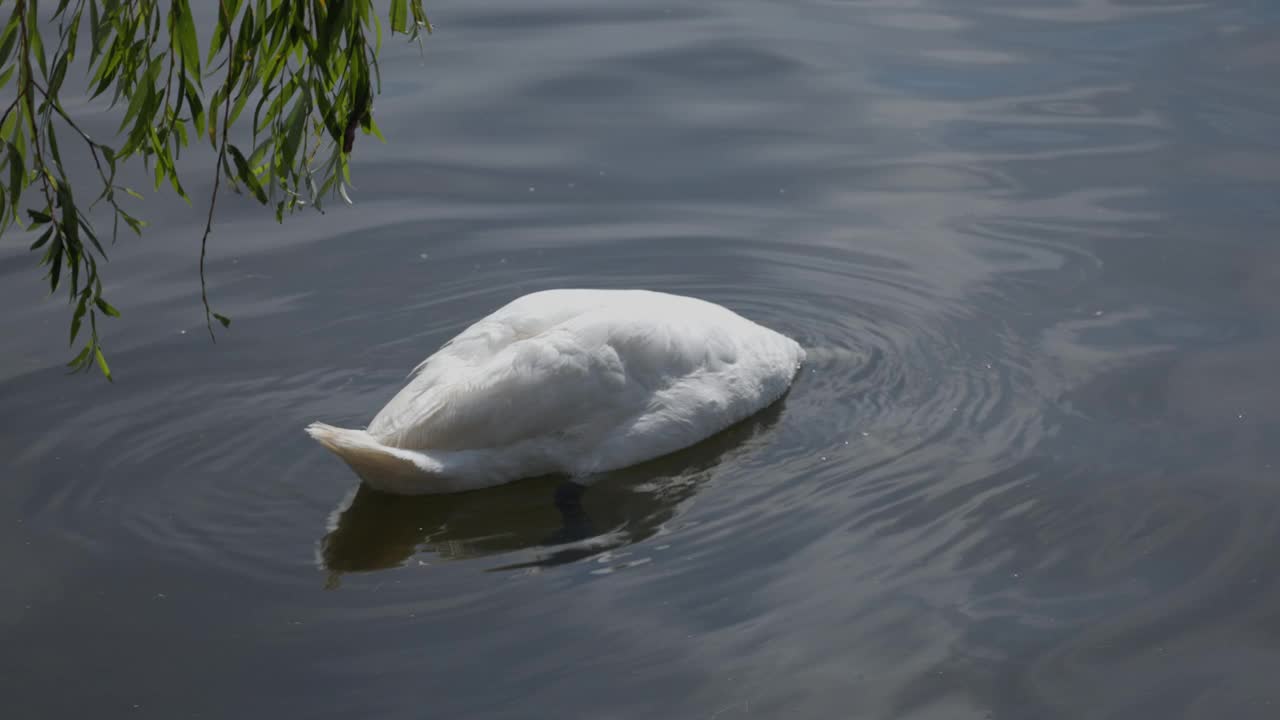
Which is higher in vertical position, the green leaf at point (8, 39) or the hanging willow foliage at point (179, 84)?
the green leaf at point (8, 39)

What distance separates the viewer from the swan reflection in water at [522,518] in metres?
6.30

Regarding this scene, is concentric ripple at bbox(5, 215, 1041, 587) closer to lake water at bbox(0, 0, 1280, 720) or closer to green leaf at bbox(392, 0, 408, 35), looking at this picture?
lake water at bbox(0, 0, 1280, 720)

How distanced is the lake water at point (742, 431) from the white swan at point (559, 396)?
15cm

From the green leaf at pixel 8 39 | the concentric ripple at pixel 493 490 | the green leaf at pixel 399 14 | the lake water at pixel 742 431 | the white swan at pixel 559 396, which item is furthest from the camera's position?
the white swan at pixel 559 396

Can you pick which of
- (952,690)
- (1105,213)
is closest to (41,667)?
(952,690)

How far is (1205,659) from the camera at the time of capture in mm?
5527

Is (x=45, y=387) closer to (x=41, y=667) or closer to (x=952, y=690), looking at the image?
(x=41, y=667)

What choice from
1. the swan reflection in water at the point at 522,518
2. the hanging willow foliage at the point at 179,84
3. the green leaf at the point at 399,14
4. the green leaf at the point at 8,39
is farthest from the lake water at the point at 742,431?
the green leaf at the point at 8,39

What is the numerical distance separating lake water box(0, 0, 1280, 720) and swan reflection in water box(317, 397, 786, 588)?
22mm

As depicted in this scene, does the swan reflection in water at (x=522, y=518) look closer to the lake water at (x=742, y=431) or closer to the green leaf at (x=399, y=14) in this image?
the lake water at (x=742, y=431)

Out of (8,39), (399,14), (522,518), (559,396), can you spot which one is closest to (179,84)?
(8,39)

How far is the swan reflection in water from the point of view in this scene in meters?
6.30

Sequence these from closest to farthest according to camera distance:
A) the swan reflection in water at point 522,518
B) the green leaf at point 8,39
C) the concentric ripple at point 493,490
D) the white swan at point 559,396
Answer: the green leaf at point 8,39
the swan reflection in water at point 522,518
the concentric ripple at point 493,490
the white swan at point 559,396

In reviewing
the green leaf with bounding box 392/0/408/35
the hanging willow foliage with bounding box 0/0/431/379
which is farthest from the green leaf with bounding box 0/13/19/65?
the green leaf with bounding box 392/0/408/35
